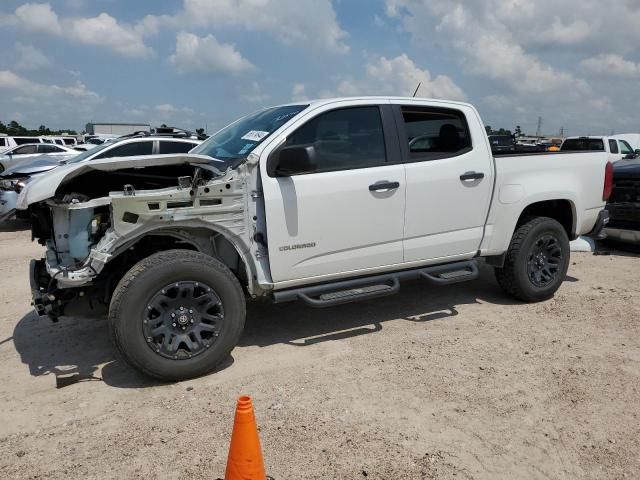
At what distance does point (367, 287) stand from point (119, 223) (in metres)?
2.01

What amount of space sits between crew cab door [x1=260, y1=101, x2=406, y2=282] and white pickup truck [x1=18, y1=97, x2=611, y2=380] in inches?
0.4

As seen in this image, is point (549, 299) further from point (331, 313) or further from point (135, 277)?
point (135, 277)

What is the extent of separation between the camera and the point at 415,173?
4.58 metres

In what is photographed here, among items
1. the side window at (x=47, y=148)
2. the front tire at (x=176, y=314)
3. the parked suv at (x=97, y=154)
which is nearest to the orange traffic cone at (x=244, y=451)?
the front tire at (x=176, y=314)

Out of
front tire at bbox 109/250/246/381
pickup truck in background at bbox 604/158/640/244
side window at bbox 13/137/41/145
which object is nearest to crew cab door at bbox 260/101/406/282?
front tire at bbox 109/250/246/381

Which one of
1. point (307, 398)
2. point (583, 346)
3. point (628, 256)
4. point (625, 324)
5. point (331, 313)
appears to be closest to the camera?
point (307, 398)

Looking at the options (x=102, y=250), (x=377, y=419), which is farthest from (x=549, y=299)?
(x=102, y=250)

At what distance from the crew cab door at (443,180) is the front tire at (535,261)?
555 mm

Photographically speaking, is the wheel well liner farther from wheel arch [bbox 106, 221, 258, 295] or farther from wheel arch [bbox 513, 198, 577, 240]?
wheel arch [bbox 106, 221, 258, 295]

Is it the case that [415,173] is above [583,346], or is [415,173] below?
above

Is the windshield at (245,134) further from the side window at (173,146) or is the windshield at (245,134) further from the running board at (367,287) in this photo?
the side window at (173,146)

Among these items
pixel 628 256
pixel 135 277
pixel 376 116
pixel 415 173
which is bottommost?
pixel 628 256

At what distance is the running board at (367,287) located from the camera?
4203 mm

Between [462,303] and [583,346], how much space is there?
139 centimetres
